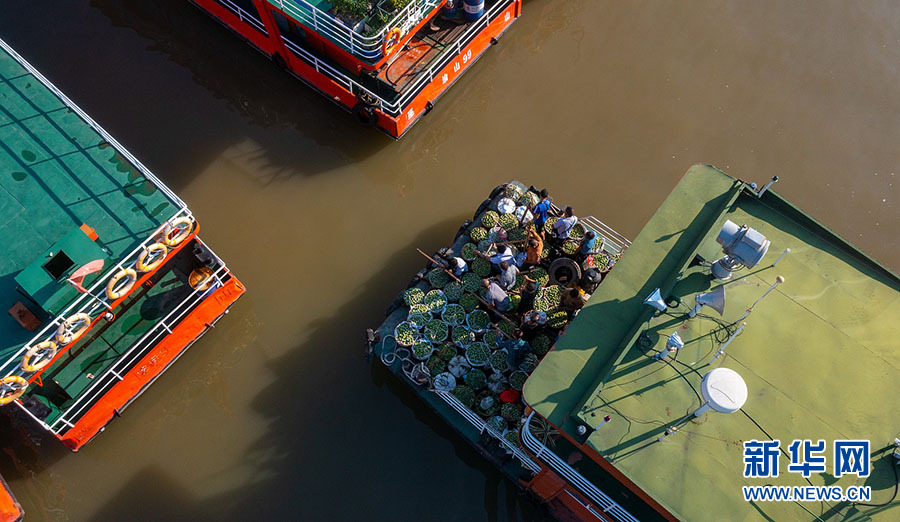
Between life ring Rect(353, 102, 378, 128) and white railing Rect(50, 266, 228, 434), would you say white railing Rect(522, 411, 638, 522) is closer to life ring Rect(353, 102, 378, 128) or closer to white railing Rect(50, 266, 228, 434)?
white railing Rect(50, 266, 228, 434)

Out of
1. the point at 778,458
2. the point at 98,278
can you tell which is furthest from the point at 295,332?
the point at 778,458

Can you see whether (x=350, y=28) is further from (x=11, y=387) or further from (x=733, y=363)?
(x=733, y=363)

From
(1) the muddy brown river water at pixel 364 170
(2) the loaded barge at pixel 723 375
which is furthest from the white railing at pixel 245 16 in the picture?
(2) the loaded barge at pixel 723 375

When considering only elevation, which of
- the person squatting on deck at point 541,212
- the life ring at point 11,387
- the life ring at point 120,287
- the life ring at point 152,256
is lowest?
the person squatting on deck at point 541,212

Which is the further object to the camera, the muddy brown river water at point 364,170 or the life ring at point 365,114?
the life ring at point 365,114

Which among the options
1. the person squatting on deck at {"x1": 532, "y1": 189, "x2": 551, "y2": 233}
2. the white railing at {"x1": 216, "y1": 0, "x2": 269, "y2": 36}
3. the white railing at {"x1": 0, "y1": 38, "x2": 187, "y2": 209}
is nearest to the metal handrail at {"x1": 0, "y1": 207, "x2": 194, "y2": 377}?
the white railing at {"x1": 0, "y1": 38, "x2": 187, "y2": 209}

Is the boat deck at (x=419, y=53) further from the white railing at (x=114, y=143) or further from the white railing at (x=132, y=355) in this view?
the white railing at (x=132, y=355)
